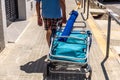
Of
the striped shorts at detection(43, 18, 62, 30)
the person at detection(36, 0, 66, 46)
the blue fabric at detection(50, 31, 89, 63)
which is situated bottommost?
the blue fabric at detection(50, 31, 89, 63)

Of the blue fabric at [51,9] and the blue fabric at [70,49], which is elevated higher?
the blue fabric at [51,9]

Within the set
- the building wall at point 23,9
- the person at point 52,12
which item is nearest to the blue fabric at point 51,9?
the person at point 52,12

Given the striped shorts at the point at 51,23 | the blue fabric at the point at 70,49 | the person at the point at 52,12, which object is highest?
the person at the point at 52,12

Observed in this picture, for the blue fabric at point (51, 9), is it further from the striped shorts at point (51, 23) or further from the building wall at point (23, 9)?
the building wall at point (23, 9)

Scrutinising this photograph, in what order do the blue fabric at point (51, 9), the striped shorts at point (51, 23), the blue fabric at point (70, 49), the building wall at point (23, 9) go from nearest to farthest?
1. the blue fabric at point (70, 49)
2. the blue fabric at point (51, 9)
3. the striped shorts at point (51, 23)
4. the building wall at point (23, 9)

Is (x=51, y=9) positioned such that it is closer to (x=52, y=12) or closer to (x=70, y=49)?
(x=52, y=12)

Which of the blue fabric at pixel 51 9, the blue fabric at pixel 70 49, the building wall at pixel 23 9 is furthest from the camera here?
the building wall at pixel 23 9

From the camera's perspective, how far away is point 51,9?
5391 mm

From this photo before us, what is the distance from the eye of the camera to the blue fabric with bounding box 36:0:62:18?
5363mm

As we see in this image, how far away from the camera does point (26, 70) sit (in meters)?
5.31

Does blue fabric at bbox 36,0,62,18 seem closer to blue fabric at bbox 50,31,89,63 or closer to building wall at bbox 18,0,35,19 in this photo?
blue fabric at bbox 50,31,89,63

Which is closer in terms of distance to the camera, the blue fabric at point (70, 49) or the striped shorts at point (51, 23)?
the blue fabric at point (70, 49)

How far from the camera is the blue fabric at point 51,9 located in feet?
17.6

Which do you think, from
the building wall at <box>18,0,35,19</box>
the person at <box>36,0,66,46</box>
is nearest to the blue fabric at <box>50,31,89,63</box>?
the person at <box>36,0,66,46</box>
